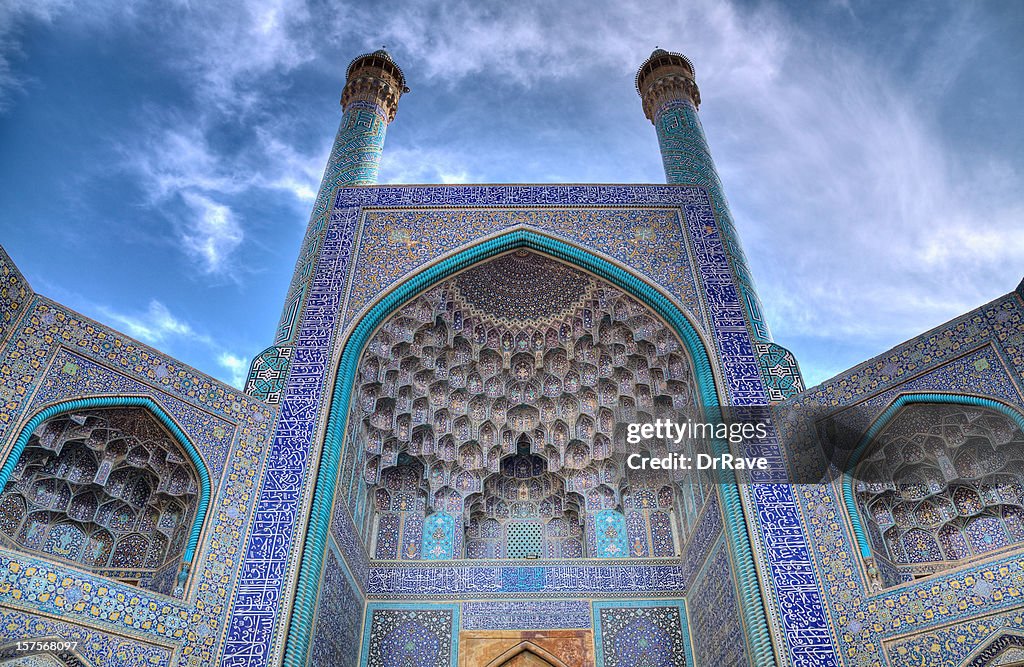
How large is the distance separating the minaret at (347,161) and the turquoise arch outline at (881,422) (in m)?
4.73

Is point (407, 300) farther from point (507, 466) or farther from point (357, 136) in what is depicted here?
point (357, 136)

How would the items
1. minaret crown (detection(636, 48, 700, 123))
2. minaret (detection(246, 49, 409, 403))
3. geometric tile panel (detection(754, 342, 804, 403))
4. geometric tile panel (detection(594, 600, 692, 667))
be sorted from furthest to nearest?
minaret crown (detection(636, 48, 700, 123))
geometric tile panel (detection(594, 600, 692, 667))
minaret (detection(246, 49, 409, 403))
geometric tile panel (detection(754, 342, 804, 403))

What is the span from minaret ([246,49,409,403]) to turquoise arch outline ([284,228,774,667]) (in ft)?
1.96

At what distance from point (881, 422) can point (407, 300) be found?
4437mm

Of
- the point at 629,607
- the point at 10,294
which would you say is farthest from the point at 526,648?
the point at 10,294

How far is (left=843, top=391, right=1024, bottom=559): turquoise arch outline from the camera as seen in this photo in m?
5.09

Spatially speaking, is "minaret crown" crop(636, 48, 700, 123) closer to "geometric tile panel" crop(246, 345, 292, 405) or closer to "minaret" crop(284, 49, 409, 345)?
"minaret" crop(284, 49, 409, 345)

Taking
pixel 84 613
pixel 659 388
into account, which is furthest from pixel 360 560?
pixel 659 388

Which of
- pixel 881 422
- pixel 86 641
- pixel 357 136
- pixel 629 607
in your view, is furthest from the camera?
pixel 357 136

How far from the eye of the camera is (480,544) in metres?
8.28

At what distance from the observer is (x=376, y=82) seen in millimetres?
10227

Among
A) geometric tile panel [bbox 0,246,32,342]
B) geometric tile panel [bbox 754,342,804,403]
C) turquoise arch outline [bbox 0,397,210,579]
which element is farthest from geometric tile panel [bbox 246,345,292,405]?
geometric tile panel [bbox 754,342,804,403]

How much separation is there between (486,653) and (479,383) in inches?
111

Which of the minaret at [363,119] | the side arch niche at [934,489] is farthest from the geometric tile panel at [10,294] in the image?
the side arch niche at [934,489]
